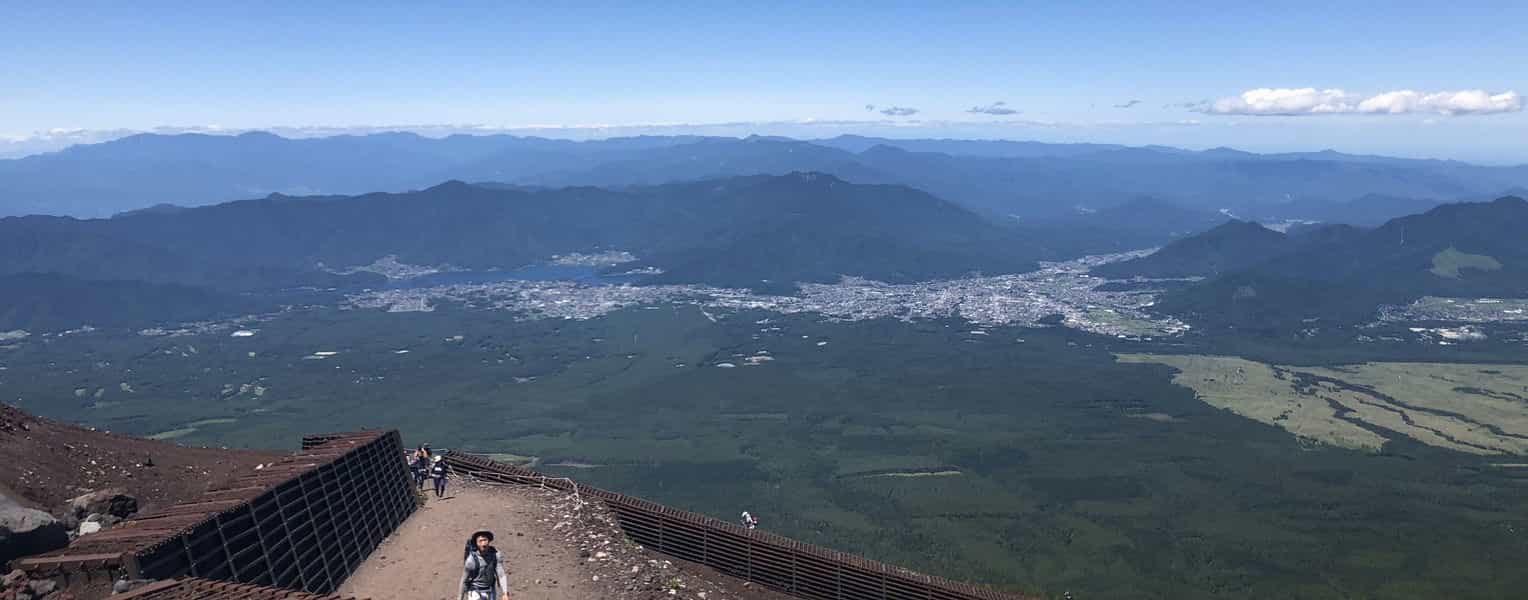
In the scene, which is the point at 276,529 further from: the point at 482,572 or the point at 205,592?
the point at 482,572

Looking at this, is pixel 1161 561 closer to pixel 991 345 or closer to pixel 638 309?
pixel 991 345

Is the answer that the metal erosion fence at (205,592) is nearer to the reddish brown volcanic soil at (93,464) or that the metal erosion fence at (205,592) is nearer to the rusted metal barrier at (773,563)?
the reddish brown volcanic soil at (93,464)

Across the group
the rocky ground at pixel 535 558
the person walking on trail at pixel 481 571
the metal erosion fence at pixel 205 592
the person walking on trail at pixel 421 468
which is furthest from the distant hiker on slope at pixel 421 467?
the person walking on trail at pixel 481 571

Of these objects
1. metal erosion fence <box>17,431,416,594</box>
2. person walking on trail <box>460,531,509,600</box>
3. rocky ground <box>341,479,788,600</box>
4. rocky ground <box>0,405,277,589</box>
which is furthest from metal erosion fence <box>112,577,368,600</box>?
rocky ground <box>341,479,788,600</box>

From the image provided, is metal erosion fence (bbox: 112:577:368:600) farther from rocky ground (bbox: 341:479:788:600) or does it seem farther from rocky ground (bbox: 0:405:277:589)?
rocky ground (bbox: 341:479:788:600)

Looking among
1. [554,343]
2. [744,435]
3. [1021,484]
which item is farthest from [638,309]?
[1021,484]

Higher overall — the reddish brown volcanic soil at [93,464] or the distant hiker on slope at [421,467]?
the reddish brown volcanic soil at [93,464]
